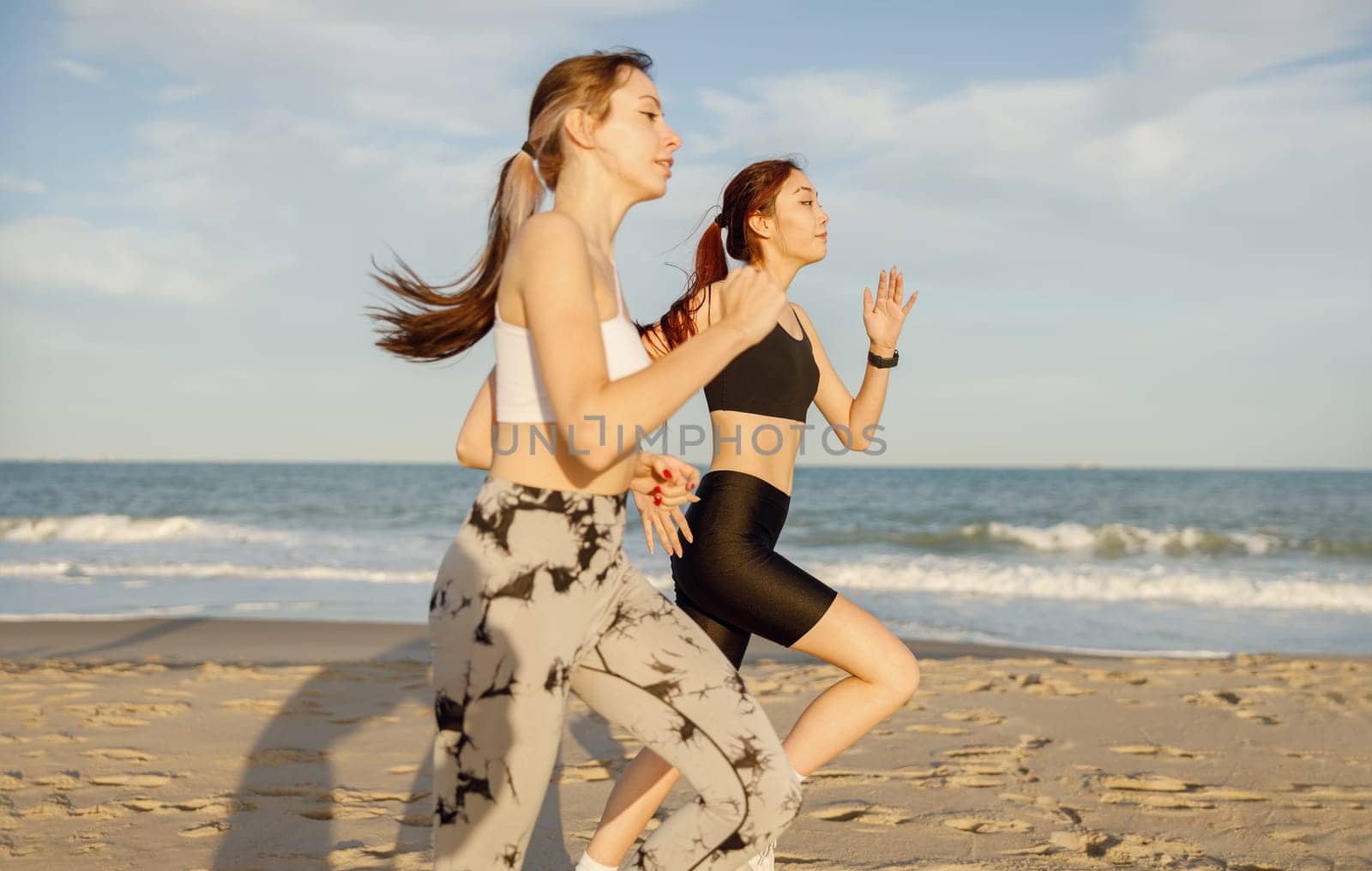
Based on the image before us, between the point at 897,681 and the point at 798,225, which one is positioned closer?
the point at 897,681

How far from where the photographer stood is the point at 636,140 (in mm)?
1863

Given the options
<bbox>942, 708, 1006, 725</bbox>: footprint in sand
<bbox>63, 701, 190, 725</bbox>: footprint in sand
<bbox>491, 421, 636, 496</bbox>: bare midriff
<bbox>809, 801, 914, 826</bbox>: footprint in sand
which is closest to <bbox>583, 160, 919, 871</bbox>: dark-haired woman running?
<bbox>491, 421, 636, 496</bbox>: bare midriff

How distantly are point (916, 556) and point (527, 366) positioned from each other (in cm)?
1732

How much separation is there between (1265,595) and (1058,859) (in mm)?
11394

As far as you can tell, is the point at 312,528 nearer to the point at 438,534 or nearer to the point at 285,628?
the point at 438,534

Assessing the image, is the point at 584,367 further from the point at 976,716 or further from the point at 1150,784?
the point at 976,716

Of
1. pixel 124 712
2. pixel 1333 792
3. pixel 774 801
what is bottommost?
pixel 124 712

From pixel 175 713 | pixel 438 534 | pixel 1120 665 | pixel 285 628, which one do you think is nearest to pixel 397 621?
pixel 285 628

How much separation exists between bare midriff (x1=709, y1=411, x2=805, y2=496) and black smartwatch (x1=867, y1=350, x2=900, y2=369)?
399 mm

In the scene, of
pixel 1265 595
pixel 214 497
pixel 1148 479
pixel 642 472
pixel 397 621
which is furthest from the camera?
pixel 1148 479

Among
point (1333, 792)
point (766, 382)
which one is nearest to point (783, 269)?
point (766, 382)

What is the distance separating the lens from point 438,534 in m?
22.6

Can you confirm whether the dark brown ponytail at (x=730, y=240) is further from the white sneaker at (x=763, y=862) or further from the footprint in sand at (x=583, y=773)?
the footprint in sand at (x=583, y=773)

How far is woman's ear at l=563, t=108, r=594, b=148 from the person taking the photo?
1848 mm
